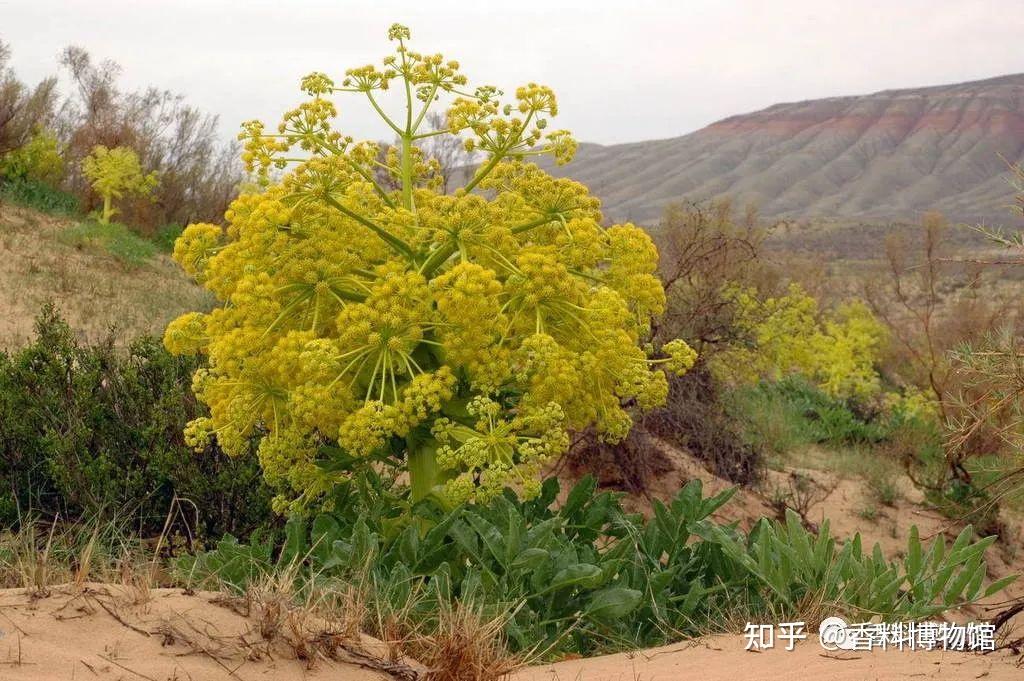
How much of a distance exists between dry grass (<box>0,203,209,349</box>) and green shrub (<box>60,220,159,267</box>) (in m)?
0.15

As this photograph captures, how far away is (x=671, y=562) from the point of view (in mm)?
4484

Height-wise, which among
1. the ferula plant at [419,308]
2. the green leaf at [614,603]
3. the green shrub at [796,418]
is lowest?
the green shrub at [796,418]

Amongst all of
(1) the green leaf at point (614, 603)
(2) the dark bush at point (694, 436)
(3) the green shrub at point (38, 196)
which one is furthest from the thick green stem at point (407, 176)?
(3) the green shrub at point (38, 196)

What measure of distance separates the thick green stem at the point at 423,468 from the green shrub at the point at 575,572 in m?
0.11

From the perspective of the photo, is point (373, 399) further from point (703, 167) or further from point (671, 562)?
point (703, 167)

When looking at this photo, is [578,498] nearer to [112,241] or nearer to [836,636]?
[836,636]

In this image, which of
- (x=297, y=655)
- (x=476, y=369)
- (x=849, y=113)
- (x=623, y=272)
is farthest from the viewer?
(x=849, y=113)

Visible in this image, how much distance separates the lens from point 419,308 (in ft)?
12.2

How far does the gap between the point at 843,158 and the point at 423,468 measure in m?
143

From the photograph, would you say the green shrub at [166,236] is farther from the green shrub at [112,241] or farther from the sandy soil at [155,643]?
the sandy soil at [155,643]

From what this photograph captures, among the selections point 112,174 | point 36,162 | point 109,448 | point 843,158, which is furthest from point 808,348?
point 843,158

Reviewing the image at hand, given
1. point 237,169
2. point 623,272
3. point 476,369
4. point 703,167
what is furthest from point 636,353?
point 703,167

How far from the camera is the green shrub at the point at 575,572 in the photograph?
12.4 ft

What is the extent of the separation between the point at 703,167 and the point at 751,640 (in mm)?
137510
